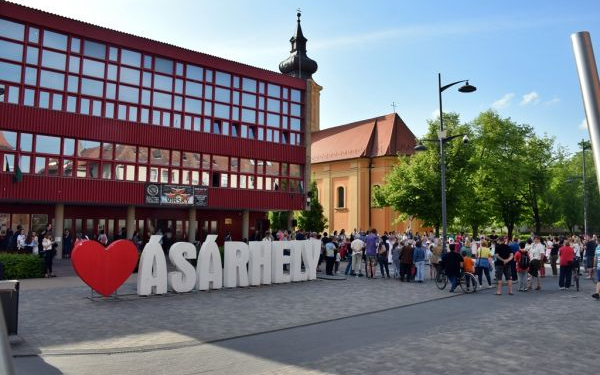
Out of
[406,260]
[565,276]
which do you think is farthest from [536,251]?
[406,260]

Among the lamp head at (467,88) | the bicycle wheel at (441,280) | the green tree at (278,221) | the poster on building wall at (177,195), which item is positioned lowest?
the bicycle wheel at (441,280)

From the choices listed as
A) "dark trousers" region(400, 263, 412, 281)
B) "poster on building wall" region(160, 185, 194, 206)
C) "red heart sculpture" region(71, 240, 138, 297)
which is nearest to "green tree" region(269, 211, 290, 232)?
"poster on building wall" region(160, 185, 194, 206)

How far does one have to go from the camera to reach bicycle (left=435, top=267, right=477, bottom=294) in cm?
1733

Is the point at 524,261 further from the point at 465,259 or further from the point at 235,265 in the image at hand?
the point at 235,265

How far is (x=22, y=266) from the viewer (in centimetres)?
1914

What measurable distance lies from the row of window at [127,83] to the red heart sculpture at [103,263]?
56.1 ft

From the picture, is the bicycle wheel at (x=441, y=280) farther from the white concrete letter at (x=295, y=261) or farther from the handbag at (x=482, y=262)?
the white concrete letter at (x=295, y=261)

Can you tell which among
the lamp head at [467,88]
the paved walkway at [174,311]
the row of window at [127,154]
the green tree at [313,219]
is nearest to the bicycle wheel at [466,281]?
the paved walkway at [174,311]

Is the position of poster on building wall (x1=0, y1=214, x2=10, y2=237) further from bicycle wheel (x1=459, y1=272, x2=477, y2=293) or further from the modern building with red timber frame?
bicycle wheel (x1=459, y1=272, x2=477, y2=293)

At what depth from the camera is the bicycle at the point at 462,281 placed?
1733 cm

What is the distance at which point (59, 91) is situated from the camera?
2862 centimetres

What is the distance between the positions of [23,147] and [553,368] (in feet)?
91.8

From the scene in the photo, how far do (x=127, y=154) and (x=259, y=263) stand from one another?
16.7 meters

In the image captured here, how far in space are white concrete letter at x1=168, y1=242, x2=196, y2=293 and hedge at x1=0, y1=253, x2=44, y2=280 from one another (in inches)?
277
